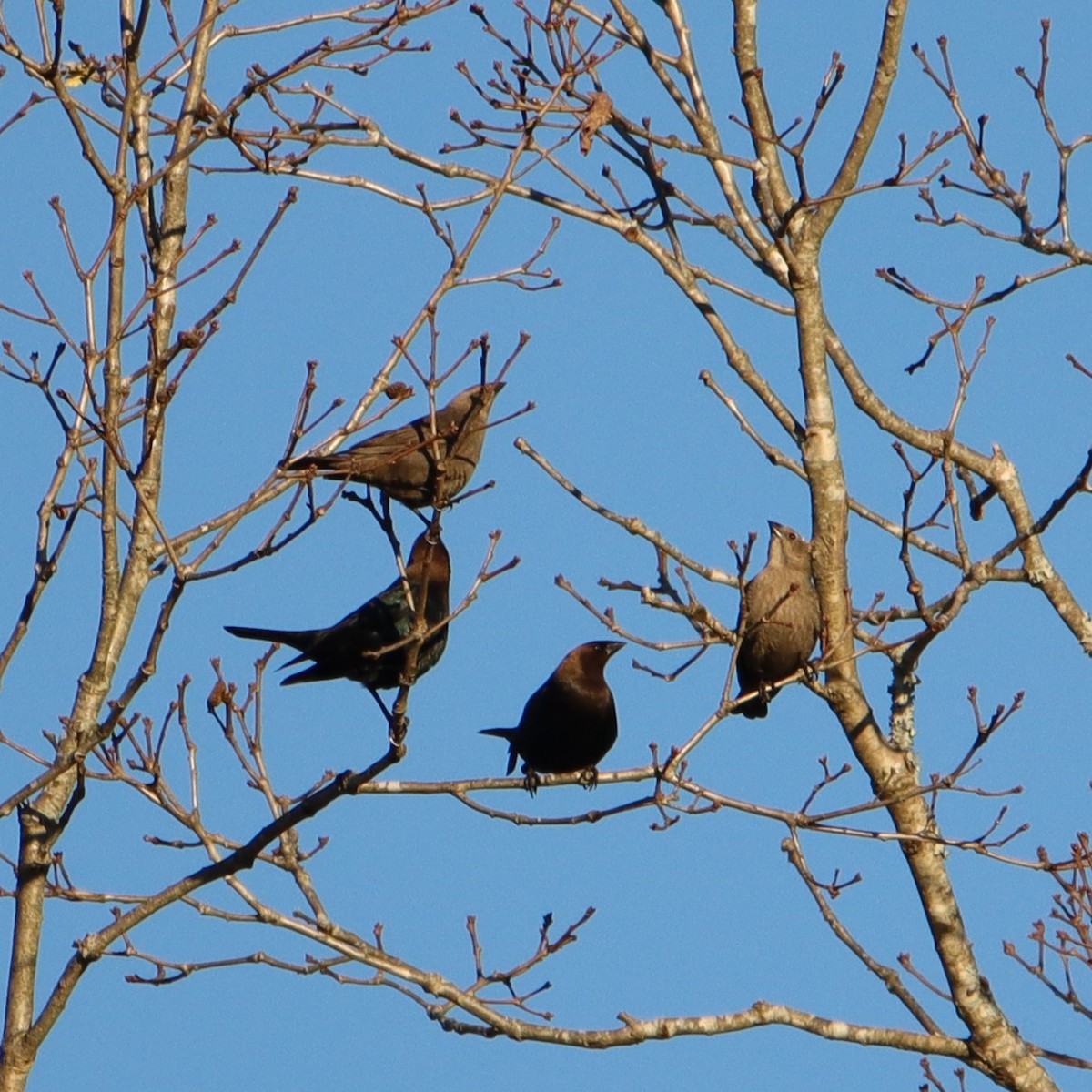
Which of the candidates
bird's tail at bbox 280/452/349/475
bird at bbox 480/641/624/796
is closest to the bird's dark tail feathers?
bird at bbox 480/641/624/796

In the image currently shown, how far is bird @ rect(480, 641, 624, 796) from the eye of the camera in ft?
26.5

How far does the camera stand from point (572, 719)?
8055mm

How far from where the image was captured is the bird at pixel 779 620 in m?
7.16

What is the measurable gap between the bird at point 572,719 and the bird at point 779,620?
0.82 metres

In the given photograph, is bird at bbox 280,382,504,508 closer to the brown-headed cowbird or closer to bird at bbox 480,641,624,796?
the brown-headed cowbird

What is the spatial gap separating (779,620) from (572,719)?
137 cm

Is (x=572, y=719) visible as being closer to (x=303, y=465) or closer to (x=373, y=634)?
(x=373, y=634)

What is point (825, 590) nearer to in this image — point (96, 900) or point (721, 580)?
point (721, 580)

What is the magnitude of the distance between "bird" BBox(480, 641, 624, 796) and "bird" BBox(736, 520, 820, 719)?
32.4 inches

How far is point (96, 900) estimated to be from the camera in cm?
516

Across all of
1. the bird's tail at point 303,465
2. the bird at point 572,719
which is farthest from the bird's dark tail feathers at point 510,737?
the bird's tail at point 303,465

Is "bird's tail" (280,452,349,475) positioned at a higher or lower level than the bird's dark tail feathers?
lower

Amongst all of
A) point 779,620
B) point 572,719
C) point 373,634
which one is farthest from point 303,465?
point 572,719

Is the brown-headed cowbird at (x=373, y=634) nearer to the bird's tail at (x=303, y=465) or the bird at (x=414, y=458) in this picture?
the bird at (x=414, y=458)
